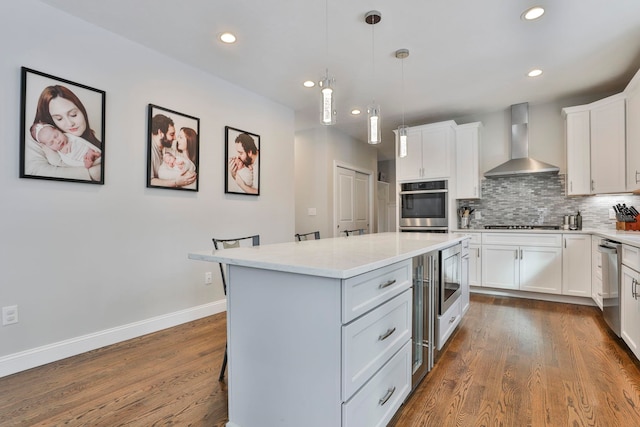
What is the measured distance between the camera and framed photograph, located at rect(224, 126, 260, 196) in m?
3.54

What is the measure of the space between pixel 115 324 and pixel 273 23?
9.01ft

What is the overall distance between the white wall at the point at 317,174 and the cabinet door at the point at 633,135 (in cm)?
364

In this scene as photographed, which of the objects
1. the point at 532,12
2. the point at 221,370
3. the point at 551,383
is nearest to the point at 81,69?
the point at 221,370

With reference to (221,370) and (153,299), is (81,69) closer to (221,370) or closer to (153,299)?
(153,299)

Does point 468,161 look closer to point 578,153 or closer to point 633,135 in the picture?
point 578,153

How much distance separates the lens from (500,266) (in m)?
3.99

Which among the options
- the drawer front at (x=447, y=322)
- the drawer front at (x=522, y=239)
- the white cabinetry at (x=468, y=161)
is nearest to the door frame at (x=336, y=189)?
the white cabinetry at (x=468, y=161)

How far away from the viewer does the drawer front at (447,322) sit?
2.18 m

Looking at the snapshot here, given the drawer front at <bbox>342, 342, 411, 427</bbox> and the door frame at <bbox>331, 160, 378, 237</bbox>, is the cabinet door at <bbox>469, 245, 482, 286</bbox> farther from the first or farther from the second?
the drawer front at <bbox>342, 342, 411, 427</bbox>

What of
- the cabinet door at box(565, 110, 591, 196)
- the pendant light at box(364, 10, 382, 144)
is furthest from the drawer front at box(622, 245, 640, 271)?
the pendant light at box(364, 10, 382, 144)

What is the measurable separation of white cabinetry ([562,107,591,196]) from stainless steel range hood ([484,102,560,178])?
372 millimetres

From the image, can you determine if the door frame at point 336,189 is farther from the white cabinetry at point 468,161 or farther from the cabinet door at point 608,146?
the cabinet door at point 608,146

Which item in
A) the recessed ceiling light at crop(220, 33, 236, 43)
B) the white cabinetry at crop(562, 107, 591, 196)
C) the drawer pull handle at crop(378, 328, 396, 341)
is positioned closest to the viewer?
the drawer pull handle at crop(378, 328, 396, 341)

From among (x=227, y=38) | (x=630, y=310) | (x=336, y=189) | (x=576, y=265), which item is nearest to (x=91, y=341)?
(x=227, y=38)
